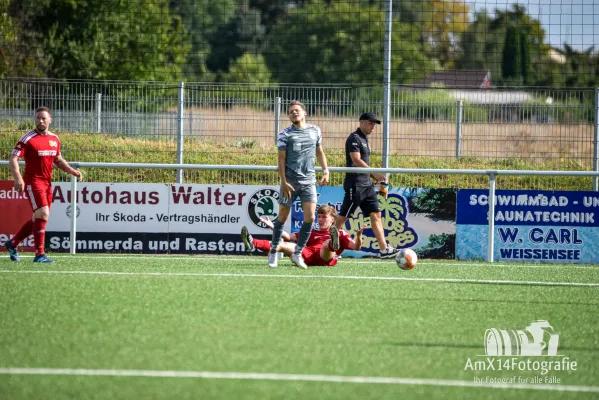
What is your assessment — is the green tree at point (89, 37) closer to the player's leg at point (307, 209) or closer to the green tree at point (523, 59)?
the green tree at point (523, 59)

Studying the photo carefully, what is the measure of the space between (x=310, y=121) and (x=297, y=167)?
6206 mm

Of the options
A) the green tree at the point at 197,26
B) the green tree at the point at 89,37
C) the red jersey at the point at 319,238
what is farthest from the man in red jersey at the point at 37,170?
the green tree at the point at 197,26

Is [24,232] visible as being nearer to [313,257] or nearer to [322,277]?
[313,257]

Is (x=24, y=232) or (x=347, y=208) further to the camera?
(x=347, y=208)

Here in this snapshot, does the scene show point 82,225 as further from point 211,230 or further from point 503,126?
point 503,126

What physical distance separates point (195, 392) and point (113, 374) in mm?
613

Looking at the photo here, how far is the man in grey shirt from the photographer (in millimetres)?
11000

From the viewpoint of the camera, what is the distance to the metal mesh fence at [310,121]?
53.9 feet

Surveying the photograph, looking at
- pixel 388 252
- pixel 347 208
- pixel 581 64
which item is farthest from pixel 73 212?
pixel 581 64

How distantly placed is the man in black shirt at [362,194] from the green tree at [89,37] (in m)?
19.3

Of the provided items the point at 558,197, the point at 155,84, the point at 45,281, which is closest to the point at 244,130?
the point at 155,84

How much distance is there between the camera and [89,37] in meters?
36.9

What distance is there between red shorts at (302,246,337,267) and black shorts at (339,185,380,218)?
1011 millimetres

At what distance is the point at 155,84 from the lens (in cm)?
1755
